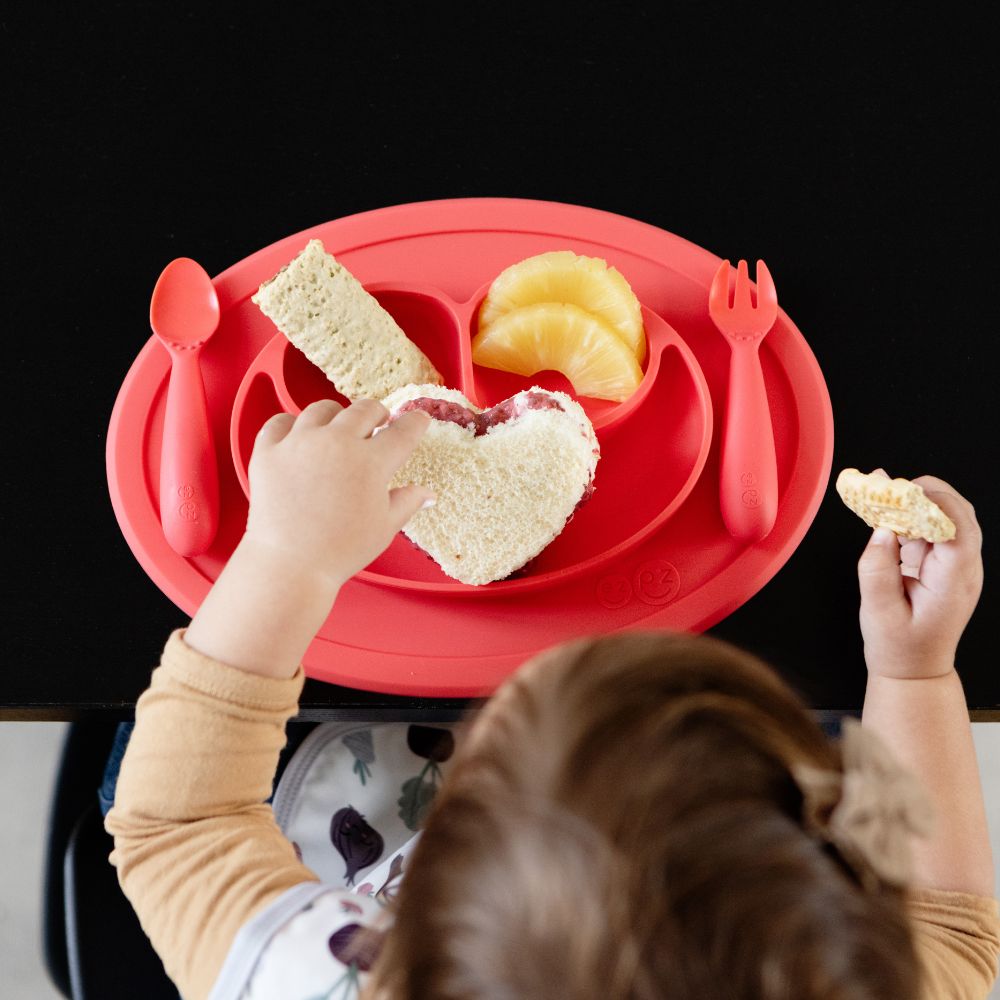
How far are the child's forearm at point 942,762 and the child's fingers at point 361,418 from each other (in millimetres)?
439

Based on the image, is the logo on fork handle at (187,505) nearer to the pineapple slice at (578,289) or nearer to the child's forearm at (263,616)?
the child's forearm at (263,616)

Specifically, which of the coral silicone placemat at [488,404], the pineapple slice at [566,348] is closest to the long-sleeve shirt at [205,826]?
the coral silicone placemat at [488,404]

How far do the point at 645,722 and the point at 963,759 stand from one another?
377 millimetres

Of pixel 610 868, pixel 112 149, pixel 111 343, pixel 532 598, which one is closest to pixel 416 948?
pixel 610 868

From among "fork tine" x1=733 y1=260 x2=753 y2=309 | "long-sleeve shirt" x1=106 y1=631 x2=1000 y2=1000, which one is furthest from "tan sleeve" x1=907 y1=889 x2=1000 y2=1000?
"fork tine" x1=733 y1=260 x2=753 y2=309

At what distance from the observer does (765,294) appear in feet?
2.75

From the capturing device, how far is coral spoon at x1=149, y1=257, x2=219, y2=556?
2.60 feet

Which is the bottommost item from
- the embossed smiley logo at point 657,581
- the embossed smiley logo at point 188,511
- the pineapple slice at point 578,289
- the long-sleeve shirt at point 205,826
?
the long-sleeve shirt at point 205,826

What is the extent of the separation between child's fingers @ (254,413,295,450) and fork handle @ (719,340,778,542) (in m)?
0.36

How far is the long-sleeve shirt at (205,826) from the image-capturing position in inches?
24.9

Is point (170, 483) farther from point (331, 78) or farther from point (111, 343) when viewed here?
point (331, 78)

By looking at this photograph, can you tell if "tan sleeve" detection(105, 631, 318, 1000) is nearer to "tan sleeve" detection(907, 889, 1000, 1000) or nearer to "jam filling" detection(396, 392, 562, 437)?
"jam filling" detection(396, 392, 562, 437)

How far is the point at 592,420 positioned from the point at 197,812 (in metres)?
0.44

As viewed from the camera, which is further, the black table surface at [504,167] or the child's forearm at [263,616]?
the black table surface at [504,167]
